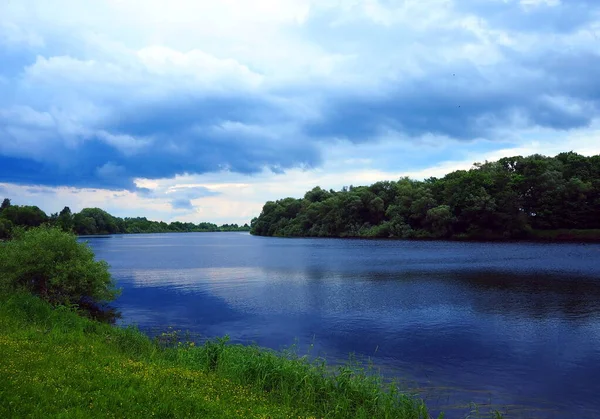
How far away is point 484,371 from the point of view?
18.7 metres

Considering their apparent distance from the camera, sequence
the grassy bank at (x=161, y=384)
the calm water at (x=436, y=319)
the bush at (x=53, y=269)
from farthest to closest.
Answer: the bush at (x=53, y=269) → the calm water at (x=436, y=319) → the grassy bank at (x=161, y=384)

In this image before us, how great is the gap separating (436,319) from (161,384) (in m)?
21.4

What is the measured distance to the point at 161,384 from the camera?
11570 mm

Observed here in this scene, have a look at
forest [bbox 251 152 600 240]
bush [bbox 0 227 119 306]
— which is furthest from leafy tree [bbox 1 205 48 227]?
bush [bbox 0 227 119 306]

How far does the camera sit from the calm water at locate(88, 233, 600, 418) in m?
17.2

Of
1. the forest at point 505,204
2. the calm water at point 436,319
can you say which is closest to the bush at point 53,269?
the calm water at point 436,319

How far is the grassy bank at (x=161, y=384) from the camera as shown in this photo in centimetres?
995

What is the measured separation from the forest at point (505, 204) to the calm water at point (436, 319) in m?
59.2

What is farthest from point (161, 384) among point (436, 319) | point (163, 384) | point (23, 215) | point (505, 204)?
point (23, 215)

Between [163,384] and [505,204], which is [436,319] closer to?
[163,384]

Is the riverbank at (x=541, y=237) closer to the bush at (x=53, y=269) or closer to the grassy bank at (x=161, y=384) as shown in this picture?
the bush at (x=53, y=269)

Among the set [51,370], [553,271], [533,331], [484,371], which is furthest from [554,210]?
[51,370]

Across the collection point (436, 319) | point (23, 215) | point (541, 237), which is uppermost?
point (23, 215)

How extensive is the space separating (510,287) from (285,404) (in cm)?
3428
